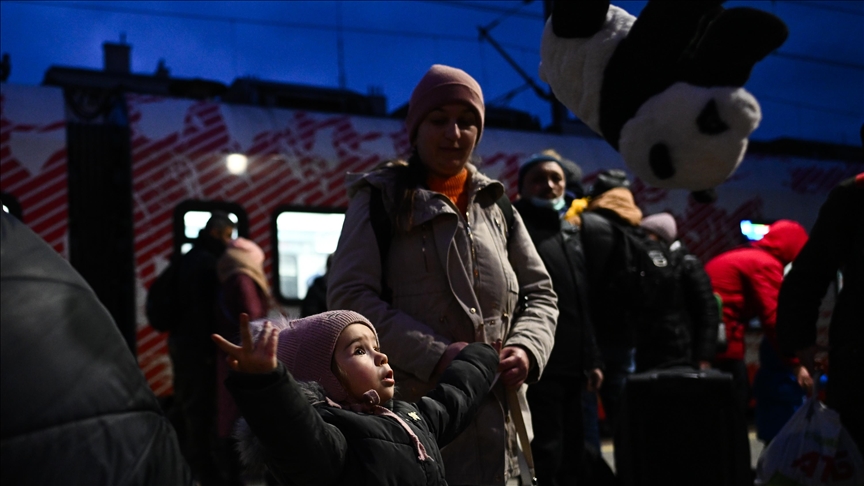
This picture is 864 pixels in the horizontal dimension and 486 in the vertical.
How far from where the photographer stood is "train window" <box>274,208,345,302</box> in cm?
789

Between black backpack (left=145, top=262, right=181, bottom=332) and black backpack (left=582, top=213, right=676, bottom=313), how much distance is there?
2.60 m

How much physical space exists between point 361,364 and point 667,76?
48.9 inches

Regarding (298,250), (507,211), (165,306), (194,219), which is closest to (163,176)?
(194,219)

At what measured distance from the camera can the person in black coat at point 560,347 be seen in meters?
3.71

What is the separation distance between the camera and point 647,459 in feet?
13.0

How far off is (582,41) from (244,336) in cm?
164

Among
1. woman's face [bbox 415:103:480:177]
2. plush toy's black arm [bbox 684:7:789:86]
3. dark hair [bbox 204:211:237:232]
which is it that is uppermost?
plush toy's black arm [bbox 684:7:789:86]

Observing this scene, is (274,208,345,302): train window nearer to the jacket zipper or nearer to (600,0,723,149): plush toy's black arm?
the jacket zipper

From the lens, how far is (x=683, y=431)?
3.94 meters

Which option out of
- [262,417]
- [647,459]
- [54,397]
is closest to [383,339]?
[262,417]

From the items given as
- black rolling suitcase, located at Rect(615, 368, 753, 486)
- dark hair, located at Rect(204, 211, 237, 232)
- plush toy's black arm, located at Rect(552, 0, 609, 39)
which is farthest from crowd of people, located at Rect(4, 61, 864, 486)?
dark hair, located at Rect(204, 211, 237, 232)

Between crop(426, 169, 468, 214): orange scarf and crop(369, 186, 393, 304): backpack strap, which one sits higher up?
crop(426, 169, 468, 214): orange scarf

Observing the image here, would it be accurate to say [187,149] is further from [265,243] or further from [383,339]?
[383,339]

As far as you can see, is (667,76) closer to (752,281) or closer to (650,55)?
(650,55)
